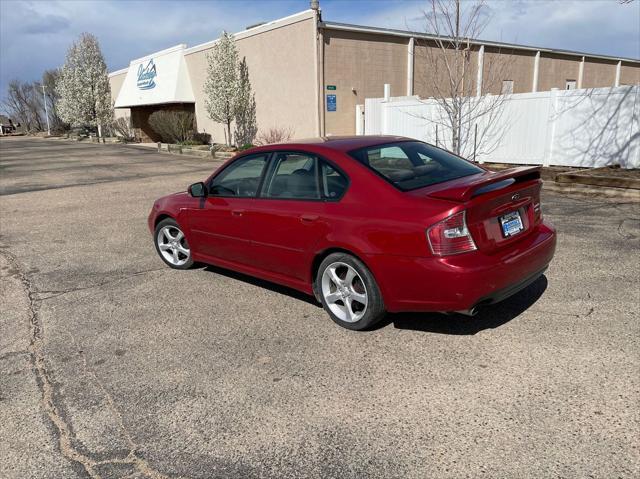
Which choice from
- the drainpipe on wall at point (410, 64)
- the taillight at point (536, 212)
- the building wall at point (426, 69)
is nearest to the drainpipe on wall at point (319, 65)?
the drainpipe on wall at point (410, 64)

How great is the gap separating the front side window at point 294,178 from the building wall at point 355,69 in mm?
15862

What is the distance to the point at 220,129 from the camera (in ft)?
88.4

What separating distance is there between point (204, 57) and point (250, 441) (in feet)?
90.5

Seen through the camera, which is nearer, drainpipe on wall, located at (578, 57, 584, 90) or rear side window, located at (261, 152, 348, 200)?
rear side window, located at (261, 152, 348, 200)

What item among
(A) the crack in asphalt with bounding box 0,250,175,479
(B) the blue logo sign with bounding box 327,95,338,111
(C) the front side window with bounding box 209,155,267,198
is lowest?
(A) the crack in asphalt with bounding box 0,250,175,479

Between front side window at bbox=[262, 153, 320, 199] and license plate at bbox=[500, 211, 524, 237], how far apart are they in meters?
1.47

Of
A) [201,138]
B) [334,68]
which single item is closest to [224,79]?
[201,138]

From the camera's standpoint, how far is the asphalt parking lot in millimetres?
2625

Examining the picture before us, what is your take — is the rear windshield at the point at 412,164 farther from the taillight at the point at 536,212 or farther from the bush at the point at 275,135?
the bush at the point at 275,135

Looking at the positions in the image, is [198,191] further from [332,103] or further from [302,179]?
[332,103]

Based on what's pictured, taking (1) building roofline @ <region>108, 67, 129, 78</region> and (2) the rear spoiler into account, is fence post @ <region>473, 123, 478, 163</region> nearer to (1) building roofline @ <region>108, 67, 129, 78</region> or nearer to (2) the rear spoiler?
(2) the rear spoiler

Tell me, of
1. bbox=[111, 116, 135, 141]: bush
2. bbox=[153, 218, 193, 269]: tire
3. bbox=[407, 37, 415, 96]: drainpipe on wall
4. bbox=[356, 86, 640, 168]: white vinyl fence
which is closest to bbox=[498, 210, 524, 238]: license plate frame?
bbox=[153, 218, 193, 269]: tire

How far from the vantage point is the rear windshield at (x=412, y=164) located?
13.0 feet

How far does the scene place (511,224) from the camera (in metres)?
3.78
